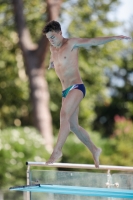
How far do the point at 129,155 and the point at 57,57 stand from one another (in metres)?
13.4

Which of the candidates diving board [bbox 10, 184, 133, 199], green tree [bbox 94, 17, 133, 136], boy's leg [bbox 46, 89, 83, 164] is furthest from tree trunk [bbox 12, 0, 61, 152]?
green tree [bbox 94, 17, 133, 136]

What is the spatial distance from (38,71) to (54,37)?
12.4m

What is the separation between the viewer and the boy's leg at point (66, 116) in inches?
235

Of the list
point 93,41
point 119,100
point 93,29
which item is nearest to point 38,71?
point 93,29

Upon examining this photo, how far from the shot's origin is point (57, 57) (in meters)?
6.23

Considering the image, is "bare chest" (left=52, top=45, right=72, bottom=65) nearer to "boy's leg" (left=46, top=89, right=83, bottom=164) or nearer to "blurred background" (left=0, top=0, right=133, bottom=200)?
"boy's leg" (left=46, top=89, right=83, bottom=164)

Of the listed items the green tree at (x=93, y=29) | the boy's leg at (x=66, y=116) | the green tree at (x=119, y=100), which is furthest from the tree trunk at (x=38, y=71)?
the green tree at (x=119, y=100)


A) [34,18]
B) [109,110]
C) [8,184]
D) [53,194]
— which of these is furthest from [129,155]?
[109,110]

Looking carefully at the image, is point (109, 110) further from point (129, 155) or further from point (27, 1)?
point (129, 155)

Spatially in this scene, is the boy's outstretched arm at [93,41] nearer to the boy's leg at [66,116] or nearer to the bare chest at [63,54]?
the bare chest at [63,54]

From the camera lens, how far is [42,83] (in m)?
18.5

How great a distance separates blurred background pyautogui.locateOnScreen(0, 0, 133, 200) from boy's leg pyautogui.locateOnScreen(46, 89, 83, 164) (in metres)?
6.23

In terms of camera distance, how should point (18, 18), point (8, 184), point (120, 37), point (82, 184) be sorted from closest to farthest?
1. point (120, 37)
2. point (82, 184)
3. point (8, 184)
4. point (18, 18)

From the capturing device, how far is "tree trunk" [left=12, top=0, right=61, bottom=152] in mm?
18219
